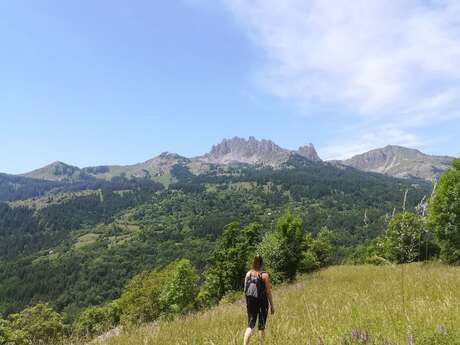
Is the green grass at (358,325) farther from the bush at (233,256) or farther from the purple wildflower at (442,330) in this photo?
the bush at (233,256)

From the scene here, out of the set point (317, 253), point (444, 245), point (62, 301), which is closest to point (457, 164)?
point (444, 245)

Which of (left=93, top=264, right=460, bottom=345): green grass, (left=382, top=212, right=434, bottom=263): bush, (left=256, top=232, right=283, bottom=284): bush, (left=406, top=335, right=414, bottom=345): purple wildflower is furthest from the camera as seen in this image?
(left=256, top=232, right=283, bottom=284): bush

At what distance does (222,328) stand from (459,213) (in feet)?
91.3

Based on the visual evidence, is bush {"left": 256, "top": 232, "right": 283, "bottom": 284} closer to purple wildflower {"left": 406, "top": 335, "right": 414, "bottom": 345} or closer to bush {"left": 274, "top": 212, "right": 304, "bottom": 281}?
bush {"left": 274, "top": 212, "right": 304, "bottom": 281}

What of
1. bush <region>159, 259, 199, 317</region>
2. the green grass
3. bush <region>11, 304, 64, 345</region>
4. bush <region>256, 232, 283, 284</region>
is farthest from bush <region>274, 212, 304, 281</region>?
bush <region>11, 304, 64, 345</region>

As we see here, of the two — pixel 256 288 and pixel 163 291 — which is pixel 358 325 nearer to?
pixel 256 288

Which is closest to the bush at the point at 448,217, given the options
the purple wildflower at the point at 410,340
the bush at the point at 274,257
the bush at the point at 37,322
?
the bush at the point at 274,257

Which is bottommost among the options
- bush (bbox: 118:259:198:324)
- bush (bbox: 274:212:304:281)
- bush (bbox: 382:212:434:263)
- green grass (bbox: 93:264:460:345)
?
bush (bbox: 118:259:198:324)

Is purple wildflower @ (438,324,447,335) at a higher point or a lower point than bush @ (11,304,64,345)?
higher

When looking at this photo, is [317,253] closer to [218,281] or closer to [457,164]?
[218,281]

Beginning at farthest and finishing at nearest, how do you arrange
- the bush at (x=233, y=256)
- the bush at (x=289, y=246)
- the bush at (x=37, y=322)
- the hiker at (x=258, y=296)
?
the bush at (x=37, y=322) < the bush at (x=233, y=256) < the bush at (x=289, y=246) < the hiker at (x=258, y=296)

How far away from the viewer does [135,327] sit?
827cm

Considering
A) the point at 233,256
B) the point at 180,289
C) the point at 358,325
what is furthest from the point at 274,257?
the point at 180,289

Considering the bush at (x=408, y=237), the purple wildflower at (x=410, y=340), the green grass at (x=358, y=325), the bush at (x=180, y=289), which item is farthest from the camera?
the bush at (x=180, y=289)
